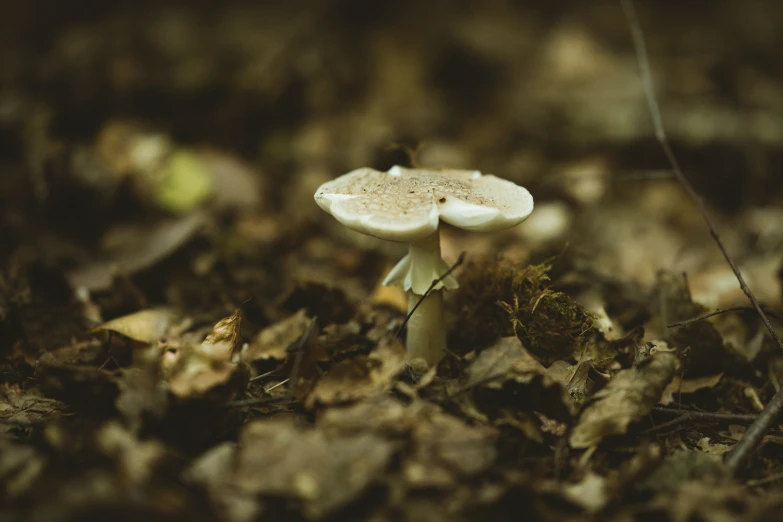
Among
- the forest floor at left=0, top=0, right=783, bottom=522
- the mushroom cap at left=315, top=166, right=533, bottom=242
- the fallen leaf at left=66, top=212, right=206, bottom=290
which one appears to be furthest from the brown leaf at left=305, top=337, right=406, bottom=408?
the fallen leaf at left=66, top=212, right=206, bottom=290

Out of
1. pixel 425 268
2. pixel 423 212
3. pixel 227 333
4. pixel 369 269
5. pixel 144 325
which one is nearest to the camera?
pixel 423 212

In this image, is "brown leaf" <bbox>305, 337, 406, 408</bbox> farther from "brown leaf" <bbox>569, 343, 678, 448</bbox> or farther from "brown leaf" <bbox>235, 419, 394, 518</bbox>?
"brown leaf" <bbox>569, 343, 678, 448</bbox>

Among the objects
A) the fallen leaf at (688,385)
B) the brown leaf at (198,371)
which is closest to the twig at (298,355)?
the brown leaf at (198,371)

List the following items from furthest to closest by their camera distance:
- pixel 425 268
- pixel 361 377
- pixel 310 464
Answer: pixel 425 268 → pixel 361 377 → pixel 310 464

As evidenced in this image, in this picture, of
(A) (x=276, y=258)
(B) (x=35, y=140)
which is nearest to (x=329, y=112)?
(A) (x=276, y=258)

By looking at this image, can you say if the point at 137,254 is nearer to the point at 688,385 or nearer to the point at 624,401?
the point at 624,401

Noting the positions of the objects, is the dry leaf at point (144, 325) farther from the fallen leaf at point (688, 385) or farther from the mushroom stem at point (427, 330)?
the fallen leaf at point (688, 385)

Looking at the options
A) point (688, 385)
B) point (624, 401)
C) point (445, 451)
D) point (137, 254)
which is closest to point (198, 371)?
point (445, 451)
